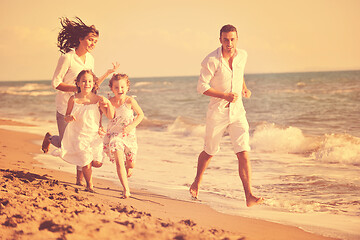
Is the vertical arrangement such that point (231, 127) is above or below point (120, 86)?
below

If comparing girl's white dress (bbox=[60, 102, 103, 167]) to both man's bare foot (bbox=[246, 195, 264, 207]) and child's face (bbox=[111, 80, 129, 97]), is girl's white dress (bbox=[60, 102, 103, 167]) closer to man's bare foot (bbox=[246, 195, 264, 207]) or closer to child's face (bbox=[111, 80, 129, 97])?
child's face (bbox=[111, 80, 129, 97])

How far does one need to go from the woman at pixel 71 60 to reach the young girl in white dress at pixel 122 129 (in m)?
0.31

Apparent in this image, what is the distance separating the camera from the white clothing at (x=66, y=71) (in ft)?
17.4

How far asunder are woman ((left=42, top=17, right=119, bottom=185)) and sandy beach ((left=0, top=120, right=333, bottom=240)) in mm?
726

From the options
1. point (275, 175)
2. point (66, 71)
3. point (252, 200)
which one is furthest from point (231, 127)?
point (275, 175)

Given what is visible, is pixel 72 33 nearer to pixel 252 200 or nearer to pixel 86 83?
pixel 86 83

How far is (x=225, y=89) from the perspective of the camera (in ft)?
16.3

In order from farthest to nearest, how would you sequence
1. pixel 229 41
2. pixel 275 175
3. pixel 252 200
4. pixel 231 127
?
pixel 275 175 → pixel 231 127 → pixel 229 41 → pixel 252 200

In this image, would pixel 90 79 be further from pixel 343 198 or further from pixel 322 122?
pixel 322 122

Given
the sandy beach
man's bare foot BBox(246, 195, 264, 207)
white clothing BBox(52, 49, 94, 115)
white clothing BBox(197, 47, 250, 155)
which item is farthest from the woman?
man's bare foot BBox(246, 195, 264, 207)

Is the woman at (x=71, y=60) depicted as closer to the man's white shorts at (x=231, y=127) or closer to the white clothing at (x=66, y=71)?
the white clothing at (x=66, y=71)

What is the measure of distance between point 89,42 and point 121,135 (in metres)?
1.21

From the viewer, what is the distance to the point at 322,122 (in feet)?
50.9

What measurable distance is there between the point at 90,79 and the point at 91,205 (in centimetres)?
156
